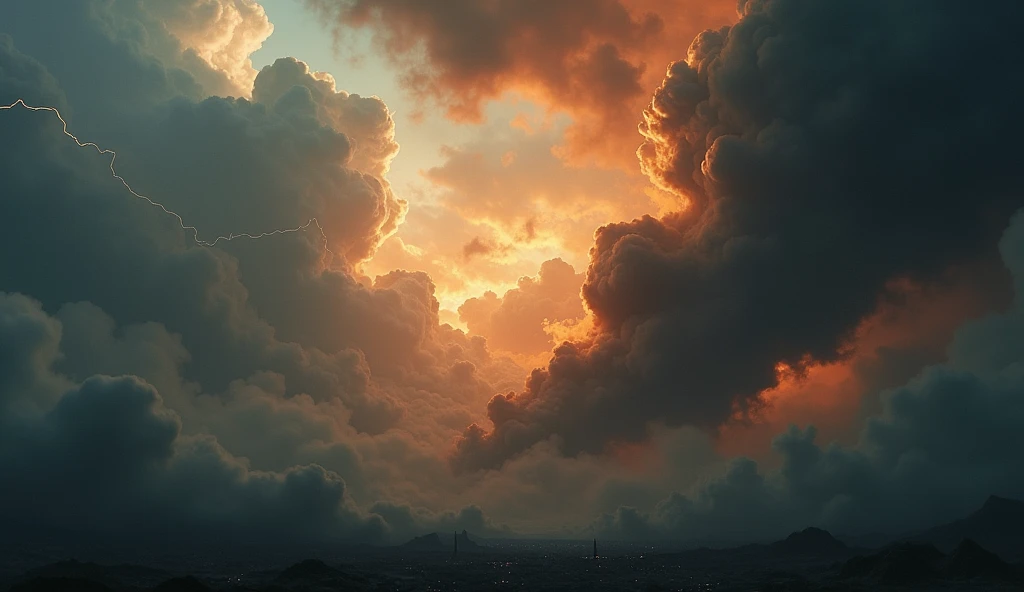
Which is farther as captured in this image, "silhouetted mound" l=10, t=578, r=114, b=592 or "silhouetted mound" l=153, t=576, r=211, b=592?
"silhouetted mound" l=153, t=576, r=211, b=592

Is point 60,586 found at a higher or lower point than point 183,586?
higher

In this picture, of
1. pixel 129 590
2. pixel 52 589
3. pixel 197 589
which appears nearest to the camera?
pixel 52 589

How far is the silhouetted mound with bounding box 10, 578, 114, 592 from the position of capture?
15688cm

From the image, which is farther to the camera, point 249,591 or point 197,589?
point 249,591

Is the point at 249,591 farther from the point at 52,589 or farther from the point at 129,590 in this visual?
the point at 52,589

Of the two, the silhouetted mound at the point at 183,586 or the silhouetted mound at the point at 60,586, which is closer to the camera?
the silhouetted mound at the point at 60,586

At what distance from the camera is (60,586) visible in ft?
525

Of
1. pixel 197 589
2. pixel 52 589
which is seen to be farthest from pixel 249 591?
pixel 52 589

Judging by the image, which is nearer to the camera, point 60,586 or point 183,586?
point 60,586

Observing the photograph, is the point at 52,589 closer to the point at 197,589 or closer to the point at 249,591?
the point at 197,589

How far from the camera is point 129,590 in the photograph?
188 m

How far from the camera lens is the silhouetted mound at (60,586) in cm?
15688

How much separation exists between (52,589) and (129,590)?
32218mm

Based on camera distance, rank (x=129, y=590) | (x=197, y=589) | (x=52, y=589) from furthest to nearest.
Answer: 1. (x=129, y=590)
2. (x=197, y=589)
3. (x=52, y=589)
